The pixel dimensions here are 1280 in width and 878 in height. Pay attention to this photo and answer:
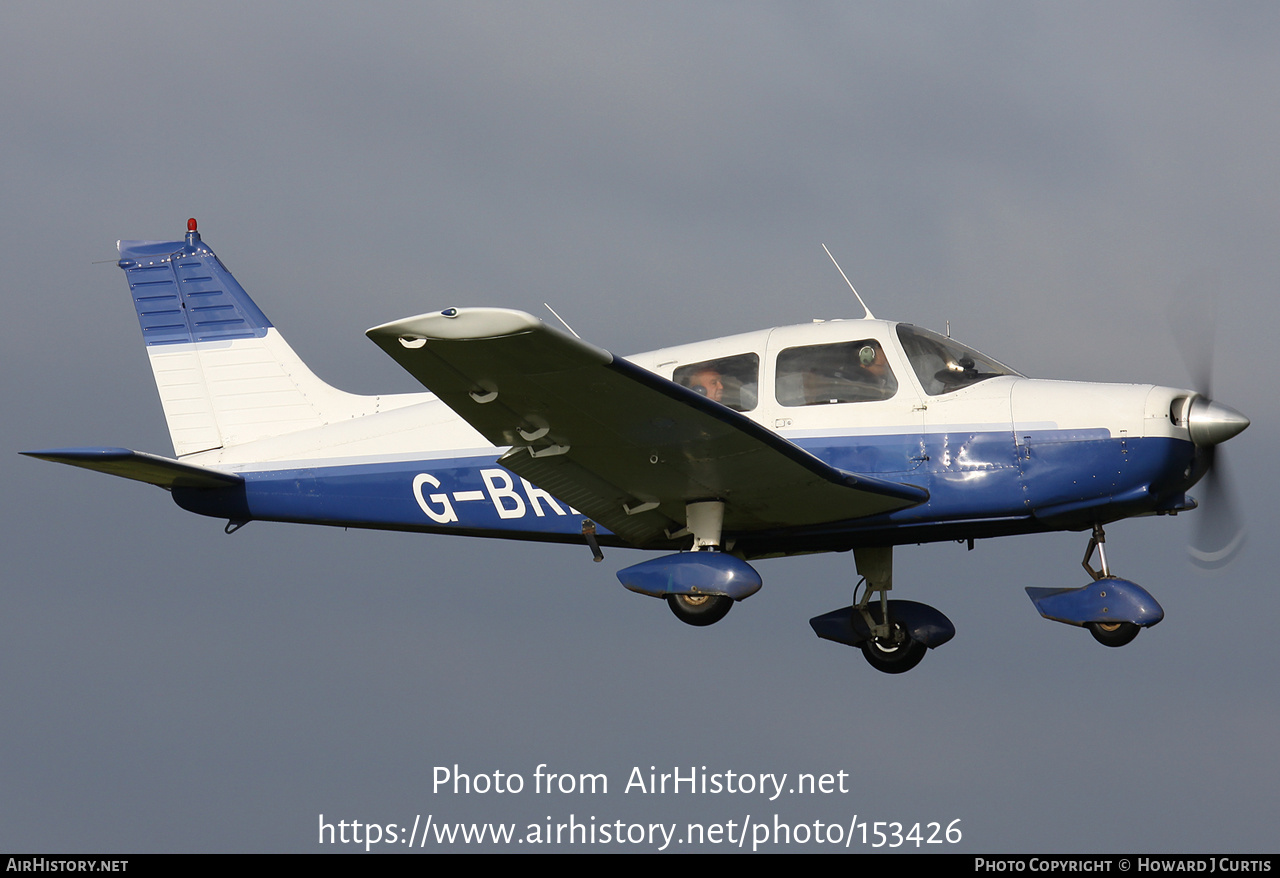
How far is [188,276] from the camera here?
49.8 feet

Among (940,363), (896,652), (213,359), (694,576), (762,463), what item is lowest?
(896,652)

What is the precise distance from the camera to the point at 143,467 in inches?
523

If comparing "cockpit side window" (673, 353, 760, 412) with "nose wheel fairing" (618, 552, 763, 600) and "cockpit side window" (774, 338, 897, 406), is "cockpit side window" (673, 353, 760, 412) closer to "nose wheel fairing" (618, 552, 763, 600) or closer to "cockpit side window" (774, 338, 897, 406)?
"cockpit side window" (774, 338, 897, 406)

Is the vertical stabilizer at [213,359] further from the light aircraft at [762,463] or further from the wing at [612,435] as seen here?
the wing at [612,435]

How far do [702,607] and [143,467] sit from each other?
17.2 ft

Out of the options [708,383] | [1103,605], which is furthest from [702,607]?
[1103,605]

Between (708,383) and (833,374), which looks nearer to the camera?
(833,374)

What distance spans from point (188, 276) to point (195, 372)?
1.05 metres

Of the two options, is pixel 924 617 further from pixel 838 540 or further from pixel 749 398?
pixel 749 398

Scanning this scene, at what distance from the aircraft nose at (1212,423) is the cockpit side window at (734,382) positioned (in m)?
3.39

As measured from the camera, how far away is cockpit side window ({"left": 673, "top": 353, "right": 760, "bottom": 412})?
1223 cm

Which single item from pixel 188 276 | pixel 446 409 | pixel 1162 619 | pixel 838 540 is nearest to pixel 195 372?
pixel 188 276

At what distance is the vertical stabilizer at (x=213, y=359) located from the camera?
14.5 metres

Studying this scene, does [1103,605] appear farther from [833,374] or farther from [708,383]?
[708,383]
